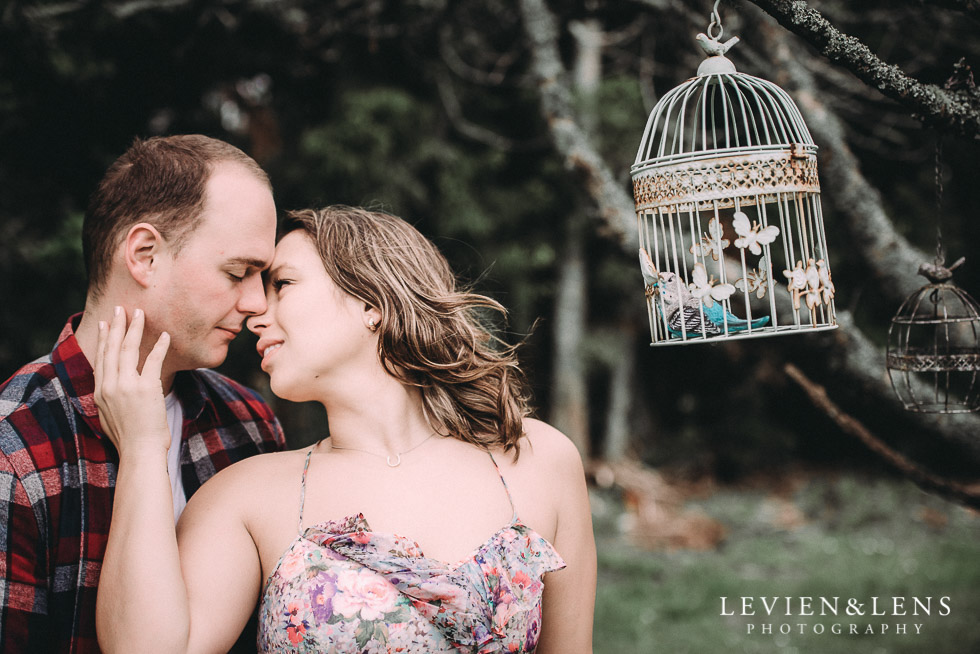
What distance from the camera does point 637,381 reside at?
9094mm

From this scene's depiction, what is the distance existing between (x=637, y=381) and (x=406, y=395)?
285 inches

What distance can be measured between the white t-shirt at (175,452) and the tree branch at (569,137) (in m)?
1.48

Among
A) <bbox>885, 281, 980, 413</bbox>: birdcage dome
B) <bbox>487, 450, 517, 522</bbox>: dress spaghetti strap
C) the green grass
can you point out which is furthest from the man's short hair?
the green grass

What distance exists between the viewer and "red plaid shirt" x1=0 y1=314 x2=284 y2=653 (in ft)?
5.69

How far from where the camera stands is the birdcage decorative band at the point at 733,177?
1763 mm

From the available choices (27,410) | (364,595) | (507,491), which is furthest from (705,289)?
(27,410)

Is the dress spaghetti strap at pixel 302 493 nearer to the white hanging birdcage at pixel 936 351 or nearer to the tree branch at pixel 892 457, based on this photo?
Result: the tree branch at pixel 892 457

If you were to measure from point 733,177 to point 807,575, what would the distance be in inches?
202

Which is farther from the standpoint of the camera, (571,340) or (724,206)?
(571,340)

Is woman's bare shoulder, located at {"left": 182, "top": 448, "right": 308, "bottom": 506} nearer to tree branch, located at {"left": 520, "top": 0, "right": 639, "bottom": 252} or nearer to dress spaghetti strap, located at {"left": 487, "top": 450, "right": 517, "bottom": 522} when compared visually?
dress spaghetti strap, located at {"left": 487, "top": 450, "right": 517, "bottom": 522}

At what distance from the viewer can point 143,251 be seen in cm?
202

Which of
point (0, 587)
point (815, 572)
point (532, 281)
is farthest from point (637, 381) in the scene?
point (0, 587)

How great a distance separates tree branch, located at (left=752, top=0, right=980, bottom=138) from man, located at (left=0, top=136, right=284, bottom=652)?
4.68 feet

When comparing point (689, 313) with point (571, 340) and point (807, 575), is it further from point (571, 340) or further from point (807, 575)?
point (571, 340)
